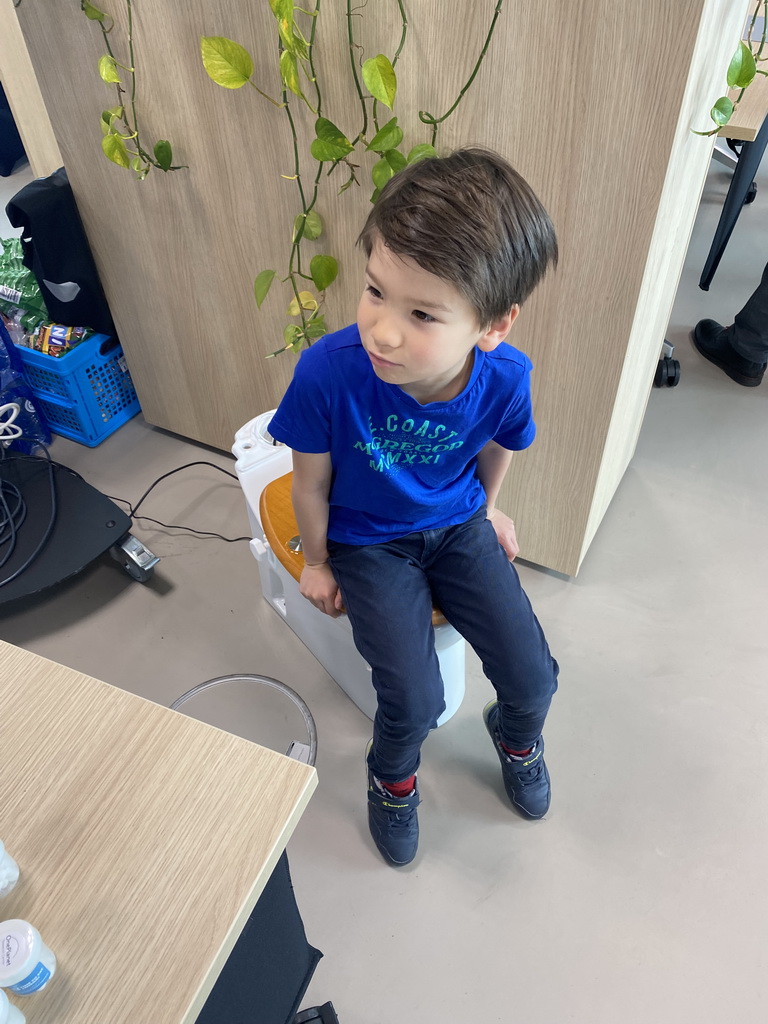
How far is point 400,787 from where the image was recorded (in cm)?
121

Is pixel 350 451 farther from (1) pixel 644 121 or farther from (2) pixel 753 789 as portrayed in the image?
(2) pixel 753 789

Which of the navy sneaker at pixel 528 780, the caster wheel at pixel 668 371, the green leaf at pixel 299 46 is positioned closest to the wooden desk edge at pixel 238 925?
the navy sneaker at pixel 528 780

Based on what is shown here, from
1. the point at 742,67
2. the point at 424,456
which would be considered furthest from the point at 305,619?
the point at 742,67

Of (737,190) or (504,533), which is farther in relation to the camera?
(737,190)

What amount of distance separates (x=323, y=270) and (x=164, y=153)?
0.37 metres

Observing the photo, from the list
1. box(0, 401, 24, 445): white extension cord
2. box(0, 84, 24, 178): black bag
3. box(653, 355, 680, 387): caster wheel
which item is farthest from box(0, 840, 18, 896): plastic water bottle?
box(0, 84, 24, 178): black bag

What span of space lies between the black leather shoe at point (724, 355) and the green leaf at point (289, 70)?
1579mm

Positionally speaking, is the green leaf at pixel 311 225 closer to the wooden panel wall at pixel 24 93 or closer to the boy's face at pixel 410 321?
the boy's face at pixel 410 321

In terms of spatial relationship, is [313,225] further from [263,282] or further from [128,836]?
[128,836]

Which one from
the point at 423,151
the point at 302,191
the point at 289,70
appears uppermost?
the point at 289,70

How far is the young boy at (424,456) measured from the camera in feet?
2.62

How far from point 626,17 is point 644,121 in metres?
0.12

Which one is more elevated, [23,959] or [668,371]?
[23,959]

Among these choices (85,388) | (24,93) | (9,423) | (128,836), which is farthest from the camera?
(24,93)
